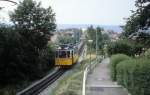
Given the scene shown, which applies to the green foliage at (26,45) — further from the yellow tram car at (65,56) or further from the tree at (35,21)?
the yellow tram car at (65,56)

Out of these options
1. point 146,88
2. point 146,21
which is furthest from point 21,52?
point 146,88

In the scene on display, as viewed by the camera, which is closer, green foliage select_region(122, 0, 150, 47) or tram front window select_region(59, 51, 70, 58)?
green foliage select_region(122, 0, 150, 47)

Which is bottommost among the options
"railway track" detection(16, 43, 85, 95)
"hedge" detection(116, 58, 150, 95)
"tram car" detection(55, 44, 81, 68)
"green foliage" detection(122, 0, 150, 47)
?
"railway track" detection(16, 43, 85, 95)

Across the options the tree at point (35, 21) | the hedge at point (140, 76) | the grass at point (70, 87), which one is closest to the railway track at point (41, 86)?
Answer: the grass at point (70, 87)

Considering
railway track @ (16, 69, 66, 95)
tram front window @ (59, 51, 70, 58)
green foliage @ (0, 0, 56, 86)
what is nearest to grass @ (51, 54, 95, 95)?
railway track @ (16, 69, 66, 95)

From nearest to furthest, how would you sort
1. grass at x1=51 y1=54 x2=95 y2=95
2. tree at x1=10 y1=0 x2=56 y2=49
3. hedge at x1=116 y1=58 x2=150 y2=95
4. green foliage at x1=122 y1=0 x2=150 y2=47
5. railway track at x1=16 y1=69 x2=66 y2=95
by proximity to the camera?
1. hedge at x1=116 y1=58 x2=150 y2=95
2. grass at x1=51 y1=54 x2=95 y2=95
3. green foliage at x1=122 y1=0 x2=150 y2=47
4. railway track at x1=16 y1=69 x2=66 y2=95
5. tree at x1=10 y1=0 x2=56 y2=49

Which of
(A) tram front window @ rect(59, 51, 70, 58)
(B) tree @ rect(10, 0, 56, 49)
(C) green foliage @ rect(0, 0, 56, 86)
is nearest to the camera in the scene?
(C) green foliage @ rect(0, 0, 56, 86)

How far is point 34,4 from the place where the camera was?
175 ft

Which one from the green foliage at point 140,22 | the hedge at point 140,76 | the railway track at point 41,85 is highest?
the green foliage at point 140,22

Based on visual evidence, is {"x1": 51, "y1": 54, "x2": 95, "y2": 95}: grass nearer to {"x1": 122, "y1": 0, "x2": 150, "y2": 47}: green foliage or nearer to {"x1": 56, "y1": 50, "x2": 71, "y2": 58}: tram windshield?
{"x1": 122, "y1": 0, "x2": 150, "y2": 47}: green foliage

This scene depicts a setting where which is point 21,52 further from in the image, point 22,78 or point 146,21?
point 146,21

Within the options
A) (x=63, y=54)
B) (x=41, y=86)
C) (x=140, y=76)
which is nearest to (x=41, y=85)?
(x=41, y=86)

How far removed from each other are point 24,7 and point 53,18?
4.30m

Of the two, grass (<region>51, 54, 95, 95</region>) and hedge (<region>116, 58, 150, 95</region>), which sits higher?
hedge (<region>116, 58, 150, 95</region>)
